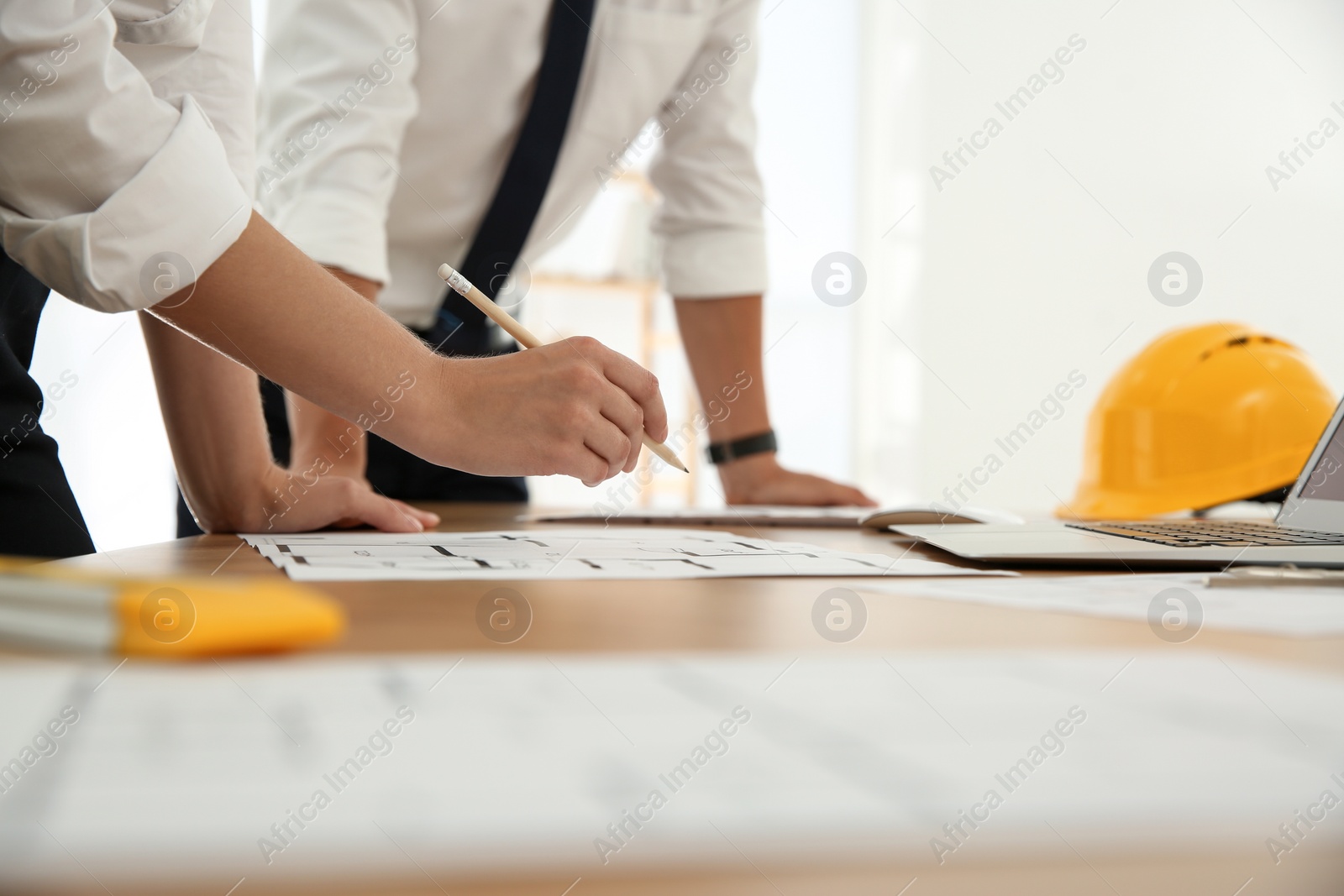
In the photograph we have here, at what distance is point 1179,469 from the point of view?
1205 millimetres

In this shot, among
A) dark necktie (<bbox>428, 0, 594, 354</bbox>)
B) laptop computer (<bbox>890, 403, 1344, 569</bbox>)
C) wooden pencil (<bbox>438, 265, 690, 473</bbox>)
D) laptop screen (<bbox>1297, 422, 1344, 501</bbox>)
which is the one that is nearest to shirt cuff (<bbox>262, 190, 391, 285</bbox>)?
dark necktie (<bbox>428, 0, 594, 354</bbox>)

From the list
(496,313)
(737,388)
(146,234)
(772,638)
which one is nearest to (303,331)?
(146,234)

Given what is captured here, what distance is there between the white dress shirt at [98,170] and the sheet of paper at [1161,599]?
356 millimetres

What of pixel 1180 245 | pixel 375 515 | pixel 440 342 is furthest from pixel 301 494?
pixel 1180 245

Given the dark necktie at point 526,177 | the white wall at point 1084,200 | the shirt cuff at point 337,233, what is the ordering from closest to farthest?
the shirt cuff at point 337,233 → the dark necktie at point 526,177 → the white wall at point 1084,200

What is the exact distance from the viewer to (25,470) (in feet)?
2.18

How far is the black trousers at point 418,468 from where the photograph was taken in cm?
113

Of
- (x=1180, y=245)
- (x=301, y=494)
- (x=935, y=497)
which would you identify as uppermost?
(x=1180, y=245)

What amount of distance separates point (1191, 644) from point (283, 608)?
247 mm

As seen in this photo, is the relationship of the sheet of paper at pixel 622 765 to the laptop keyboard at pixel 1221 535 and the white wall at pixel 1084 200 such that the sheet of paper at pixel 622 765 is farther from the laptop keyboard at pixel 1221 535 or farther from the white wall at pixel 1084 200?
the white wall at pixel 1084 200

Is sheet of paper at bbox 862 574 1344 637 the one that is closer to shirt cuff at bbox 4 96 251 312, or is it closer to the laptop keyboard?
the laptop keyboard

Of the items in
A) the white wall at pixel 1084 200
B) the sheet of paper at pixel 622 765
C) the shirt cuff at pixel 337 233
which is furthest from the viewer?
the white wall at pixel 1084 200

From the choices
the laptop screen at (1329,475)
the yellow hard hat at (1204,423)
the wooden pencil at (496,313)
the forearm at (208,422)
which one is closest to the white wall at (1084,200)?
the yellow hard hat at (1204,423)

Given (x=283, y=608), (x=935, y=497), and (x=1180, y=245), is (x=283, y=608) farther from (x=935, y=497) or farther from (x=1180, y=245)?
(x=935, y=497)
